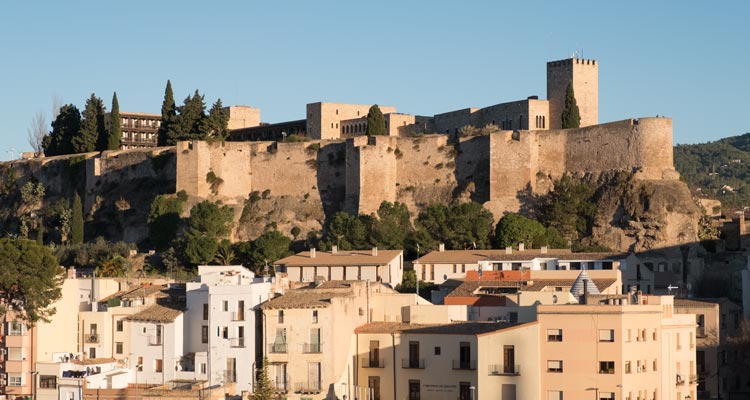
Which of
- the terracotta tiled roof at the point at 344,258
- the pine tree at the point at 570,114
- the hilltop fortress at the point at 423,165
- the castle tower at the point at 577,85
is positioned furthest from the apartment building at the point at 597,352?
the castle tower at the point at 577,85

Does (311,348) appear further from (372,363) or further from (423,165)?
(423,165)

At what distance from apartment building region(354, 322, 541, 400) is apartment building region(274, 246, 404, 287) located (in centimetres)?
2002

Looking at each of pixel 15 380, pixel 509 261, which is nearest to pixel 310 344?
pixel 15 380

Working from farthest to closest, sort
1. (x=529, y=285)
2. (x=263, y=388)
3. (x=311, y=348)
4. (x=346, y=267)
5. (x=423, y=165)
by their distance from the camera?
(x=423, y=165) < (x=346, y=267) < (x=529, y=285) < (x=311, y=348) < (x=263, y=388)

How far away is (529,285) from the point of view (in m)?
57.9

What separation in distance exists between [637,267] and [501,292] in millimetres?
11199

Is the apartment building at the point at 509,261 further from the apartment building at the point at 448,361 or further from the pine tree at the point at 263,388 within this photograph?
the pine tree at the point at 263,388

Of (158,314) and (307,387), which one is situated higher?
(158,314)

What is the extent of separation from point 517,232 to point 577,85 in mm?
17924

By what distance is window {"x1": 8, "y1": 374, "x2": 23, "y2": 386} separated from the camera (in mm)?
48812

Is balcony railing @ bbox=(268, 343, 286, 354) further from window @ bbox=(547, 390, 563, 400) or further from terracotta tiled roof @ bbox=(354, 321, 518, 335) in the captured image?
window @ bbox=(547, 390, 563, 400)

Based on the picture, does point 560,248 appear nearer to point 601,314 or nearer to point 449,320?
point 449,320

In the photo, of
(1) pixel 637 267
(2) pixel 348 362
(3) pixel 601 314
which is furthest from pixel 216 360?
(1) pixel 637 267

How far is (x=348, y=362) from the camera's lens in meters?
45.0
